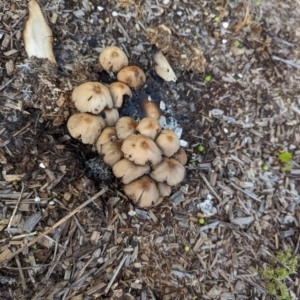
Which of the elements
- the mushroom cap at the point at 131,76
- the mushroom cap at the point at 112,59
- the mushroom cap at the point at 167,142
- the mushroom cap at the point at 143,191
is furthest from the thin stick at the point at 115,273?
the mushroom cap at the point at 112,59

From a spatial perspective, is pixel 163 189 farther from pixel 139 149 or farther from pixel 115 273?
pixel 115 273

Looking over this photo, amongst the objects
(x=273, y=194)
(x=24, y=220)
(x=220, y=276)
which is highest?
(x=24, y=220)

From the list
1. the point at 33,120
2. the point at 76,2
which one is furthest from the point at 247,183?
the point at 76,2

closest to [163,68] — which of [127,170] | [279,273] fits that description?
[127,170]

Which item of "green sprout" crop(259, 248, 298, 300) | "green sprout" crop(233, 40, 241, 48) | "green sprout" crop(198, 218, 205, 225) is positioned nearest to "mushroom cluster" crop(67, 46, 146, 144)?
"green sprout" crop(198, 218, 205, 225)

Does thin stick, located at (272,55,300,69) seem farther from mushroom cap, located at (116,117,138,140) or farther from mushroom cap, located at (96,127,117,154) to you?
mushroom cap, located at (96,127,117,154)

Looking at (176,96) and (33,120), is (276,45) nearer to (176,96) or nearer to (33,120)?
(176,96)

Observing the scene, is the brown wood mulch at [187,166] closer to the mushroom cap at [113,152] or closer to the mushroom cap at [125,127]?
the mushroom cap at [113,152]
